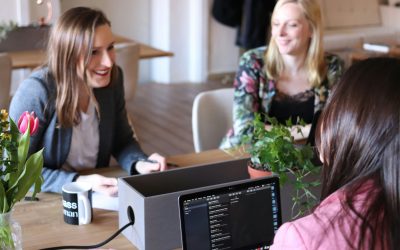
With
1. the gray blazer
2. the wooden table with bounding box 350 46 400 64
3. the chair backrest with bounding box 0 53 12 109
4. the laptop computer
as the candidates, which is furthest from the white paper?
the wooden table with bounding box 350 46 400 64

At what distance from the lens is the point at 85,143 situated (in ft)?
8.13

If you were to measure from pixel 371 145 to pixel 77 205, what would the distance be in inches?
38.9

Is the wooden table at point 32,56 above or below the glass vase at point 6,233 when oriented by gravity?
below

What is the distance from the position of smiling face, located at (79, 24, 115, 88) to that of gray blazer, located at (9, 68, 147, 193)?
0.12 m

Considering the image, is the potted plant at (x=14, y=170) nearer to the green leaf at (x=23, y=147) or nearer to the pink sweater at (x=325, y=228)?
the green leaf at (x=23, y=147)

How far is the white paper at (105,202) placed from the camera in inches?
79.7

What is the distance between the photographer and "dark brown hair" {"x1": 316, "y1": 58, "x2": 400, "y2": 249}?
1.20m

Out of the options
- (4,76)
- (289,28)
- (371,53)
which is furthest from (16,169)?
(371,53)

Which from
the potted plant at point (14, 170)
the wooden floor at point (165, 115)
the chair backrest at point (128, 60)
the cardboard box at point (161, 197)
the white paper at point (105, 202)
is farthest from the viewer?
the wooden floor at point (165, 115)

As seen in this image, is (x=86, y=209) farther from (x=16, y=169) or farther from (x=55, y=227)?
(x=16, y=169)

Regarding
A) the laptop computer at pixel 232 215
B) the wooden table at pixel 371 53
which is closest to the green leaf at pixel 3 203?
the laptop computer at pixel 232 215

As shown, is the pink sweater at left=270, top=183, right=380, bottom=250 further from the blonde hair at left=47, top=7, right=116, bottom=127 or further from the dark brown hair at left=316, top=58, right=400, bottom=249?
the blonde hair at left=47, top=7, right=116, bottom=127

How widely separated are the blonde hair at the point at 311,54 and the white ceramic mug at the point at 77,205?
1312mm

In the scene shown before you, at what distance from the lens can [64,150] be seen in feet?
7.74
